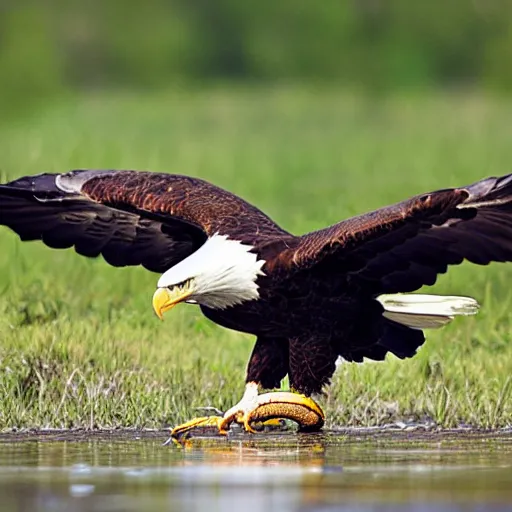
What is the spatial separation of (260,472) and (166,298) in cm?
164

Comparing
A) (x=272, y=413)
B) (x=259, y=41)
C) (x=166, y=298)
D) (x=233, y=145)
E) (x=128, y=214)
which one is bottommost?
(x=272, y=413)

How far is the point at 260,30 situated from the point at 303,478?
44.8 m

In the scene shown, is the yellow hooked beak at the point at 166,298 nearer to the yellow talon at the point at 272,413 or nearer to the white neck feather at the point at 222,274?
the white neck feather at the point at 222,274

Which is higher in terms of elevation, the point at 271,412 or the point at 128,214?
the point at 128,214

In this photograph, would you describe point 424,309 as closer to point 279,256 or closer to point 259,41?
point 279,256

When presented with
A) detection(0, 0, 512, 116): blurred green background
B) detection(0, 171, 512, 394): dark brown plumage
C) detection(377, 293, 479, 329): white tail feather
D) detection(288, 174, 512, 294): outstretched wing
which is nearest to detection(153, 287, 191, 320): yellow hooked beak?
detection(0, 171, 512, 394): dark brown plumage

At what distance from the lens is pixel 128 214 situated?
373 inches

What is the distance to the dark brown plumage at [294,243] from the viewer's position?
844 centimetres

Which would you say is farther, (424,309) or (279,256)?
(424,309)

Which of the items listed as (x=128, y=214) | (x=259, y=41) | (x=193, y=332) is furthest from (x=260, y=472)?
(x=259, y=41)

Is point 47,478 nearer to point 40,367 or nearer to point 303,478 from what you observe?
point 303,478

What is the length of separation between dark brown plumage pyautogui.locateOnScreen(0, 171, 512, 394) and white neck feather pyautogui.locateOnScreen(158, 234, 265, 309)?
0.05 m

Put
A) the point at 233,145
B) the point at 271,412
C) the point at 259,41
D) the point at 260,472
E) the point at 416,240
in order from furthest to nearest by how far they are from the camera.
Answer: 1. the point at 259,41
2. the point at 233,145
3. the point at 271,412
4. the point at 416,240
5. the point at 260,472

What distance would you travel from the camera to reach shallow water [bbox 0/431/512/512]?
21.1 ft
